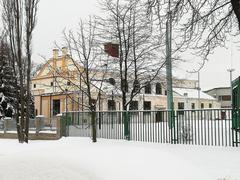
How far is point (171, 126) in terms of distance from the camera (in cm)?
1598

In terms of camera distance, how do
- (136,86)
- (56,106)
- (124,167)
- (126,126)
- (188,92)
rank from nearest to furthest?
(124,167) → (126,126) → (136,86) → (56,106) → (188,92)

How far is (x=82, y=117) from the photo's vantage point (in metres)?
21.3

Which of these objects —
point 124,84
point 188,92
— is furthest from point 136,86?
point 188,92

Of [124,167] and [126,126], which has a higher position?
[126,126]

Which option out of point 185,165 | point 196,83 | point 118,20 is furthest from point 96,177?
point 196,83

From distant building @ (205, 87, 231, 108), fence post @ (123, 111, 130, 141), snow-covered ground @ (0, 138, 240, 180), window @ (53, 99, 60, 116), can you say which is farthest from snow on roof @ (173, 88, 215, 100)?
snow-covered ground @ (0, 138, 240, 180)

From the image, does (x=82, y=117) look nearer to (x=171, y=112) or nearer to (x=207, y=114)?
(x=171, y=112)

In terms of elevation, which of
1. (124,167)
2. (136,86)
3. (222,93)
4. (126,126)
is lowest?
(124,167)

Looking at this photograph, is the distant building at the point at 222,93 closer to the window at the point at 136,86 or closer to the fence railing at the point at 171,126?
the window at the point at 136,86

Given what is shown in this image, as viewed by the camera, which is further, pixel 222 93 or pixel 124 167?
pixel 222 93

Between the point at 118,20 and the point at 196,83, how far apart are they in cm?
5366

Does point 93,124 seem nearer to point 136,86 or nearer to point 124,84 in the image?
point 124,84

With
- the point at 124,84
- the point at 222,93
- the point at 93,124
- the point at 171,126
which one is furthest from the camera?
the point at 222,93

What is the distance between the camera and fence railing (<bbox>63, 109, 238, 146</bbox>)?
14.8 m
